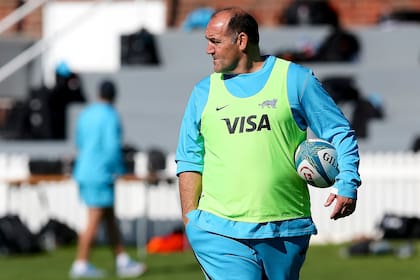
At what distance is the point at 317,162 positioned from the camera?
21.3 feet

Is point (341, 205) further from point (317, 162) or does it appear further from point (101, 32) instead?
point (101, 32)

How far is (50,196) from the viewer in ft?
57.9

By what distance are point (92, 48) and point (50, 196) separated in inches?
238

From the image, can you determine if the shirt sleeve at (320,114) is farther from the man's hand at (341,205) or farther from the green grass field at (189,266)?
the green grass field at (189,266)

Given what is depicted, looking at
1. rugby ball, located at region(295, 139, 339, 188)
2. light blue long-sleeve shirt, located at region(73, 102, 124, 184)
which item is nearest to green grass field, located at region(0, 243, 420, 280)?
light blue long-sleeve shirt, located at region(73, 102, 124, 184)

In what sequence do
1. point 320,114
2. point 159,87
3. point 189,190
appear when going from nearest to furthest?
point 320,114 < point 189,190 < point 159,87

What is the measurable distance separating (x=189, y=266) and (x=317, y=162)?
836cm

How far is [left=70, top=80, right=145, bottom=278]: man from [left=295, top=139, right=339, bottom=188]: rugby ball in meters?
7.40

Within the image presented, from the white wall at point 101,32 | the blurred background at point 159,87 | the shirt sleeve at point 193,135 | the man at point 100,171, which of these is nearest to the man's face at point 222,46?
the shirt sleeve at point 193,135

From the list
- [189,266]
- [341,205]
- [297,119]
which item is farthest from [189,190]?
[189,266]

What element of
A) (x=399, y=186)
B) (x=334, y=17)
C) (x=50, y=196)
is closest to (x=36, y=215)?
(x=50, y=196)

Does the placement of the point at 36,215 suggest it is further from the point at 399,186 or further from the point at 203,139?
the point at 203,139

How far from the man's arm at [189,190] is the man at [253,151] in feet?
0.34

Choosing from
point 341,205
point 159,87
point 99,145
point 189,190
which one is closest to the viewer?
point 341,205
